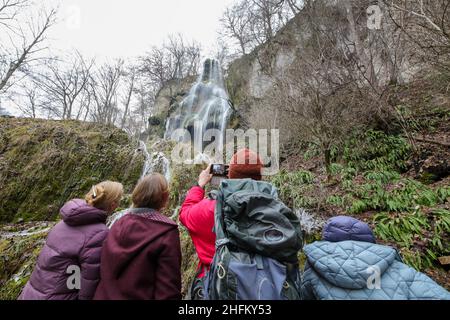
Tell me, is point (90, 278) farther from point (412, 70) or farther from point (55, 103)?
point (55, 103)

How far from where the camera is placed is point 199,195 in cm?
185

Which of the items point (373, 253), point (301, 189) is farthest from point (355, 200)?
point (373, 253)

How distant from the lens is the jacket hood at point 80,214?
169cm

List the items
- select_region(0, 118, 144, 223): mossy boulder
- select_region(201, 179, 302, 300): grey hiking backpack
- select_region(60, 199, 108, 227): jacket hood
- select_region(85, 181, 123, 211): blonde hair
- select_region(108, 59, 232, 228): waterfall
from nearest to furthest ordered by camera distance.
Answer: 1. select_region(201, 179, 302, 300): grey hiking backpack
2. select_region(60, 199, 108, 227): jacket hood
3. select_region(85, 181, 123, 211): blonde hair
4. select_region(0, 118, 144, 223): mossy boulder
5. select_region(108, 59, 232, 228): waterfall

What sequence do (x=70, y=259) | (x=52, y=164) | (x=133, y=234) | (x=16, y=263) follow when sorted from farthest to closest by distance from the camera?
1. (x=52, y=164)
2. (x=16, y=263)
3. (x=70, y=259)
4. (x=133, y=234)

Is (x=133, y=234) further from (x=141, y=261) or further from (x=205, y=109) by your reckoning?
(x=205, y=109)

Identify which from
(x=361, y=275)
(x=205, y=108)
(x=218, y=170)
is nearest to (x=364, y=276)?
(x=361, y=275)

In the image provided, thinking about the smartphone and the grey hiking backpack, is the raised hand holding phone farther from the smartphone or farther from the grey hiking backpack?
the grey hiking backpack

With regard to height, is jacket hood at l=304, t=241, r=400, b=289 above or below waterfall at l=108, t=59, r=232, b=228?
below

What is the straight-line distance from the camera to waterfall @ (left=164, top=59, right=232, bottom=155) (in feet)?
65.6

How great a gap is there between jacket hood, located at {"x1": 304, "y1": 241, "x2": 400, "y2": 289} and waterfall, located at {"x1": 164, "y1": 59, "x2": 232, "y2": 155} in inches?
638

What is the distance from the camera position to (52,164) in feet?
28.8

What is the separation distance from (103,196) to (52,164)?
9.14 meters

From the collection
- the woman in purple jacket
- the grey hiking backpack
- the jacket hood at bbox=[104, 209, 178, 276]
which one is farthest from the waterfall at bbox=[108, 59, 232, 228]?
the grey hiking backpack
